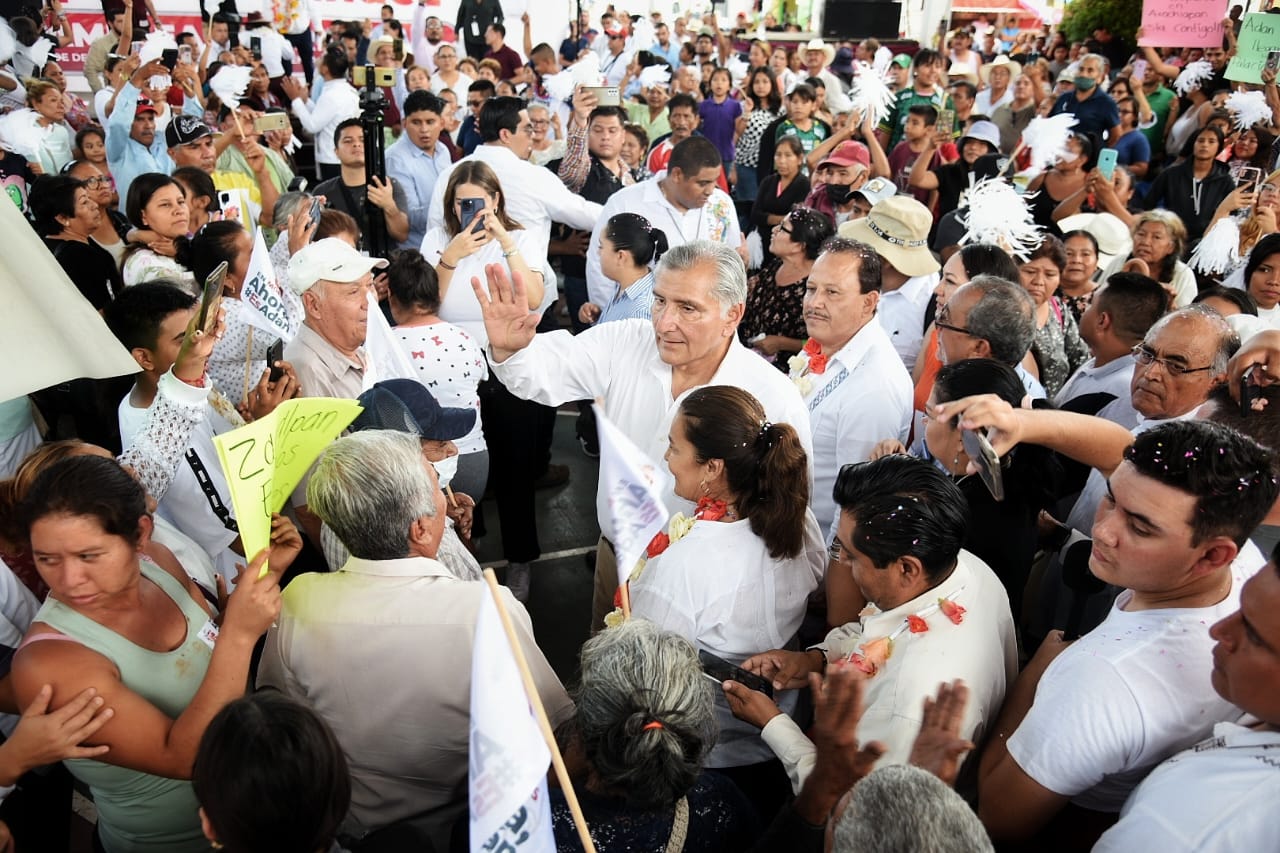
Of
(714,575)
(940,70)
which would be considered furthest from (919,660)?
(940,70)

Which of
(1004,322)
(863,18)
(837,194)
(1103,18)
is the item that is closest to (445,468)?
(1004,322)

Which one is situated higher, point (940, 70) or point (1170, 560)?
point (940, 70)

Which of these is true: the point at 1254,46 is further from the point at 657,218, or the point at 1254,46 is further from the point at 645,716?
the point at 645,716

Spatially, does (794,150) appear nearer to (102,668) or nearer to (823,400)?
(823,400)

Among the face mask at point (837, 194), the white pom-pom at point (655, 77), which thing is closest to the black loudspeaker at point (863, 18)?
the white pom-pom at point (655, 77)

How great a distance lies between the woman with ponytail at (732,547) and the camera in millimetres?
2199

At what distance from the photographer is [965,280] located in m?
3.72

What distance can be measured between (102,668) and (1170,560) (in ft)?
7.25

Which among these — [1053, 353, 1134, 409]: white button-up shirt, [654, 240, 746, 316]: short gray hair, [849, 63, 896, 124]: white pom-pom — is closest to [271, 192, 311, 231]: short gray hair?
[654, 240, 746, 316]: short gray hair

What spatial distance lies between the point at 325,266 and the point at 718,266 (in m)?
1.43

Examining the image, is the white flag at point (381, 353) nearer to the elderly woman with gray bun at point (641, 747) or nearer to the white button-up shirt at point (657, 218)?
the elderly woman with gray bun at point (641, 747)

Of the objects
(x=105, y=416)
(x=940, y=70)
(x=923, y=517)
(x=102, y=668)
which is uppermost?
(x=940, y=70)

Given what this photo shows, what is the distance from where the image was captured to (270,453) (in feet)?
5.98

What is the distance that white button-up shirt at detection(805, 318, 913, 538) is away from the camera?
9.90 feet
